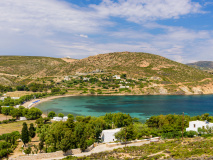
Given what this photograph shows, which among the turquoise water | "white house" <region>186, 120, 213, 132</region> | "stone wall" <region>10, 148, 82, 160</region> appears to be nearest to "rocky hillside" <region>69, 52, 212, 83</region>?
the turquoise water

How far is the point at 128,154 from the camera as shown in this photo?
2592cm

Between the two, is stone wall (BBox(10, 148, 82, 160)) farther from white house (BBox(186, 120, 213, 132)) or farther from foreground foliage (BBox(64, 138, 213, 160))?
white house (BBox(186, 120, 213, 132))

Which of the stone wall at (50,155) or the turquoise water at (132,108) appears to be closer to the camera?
the stone wall at (50,155)

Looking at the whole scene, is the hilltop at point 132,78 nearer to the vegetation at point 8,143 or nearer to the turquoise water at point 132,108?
the turquoise water at point 132,108

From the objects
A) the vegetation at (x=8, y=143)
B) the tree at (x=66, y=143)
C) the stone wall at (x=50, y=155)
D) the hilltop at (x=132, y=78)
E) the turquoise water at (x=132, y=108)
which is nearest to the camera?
the stone wall at (x=50, y=155)

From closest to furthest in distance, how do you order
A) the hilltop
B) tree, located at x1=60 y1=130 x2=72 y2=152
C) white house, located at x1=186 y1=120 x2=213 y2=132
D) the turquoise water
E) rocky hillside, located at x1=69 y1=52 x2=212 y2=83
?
tree, located at x1=60 y1=130 x2=72 y2=152, white house, located at x1=186 y1=120 x2=213 y2=132, the turquoise water, the hilltop, rocky hillside, located at x1=69 y1=52 x2=212 y2=83

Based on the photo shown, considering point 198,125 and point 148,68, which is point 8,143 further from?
point 148,68

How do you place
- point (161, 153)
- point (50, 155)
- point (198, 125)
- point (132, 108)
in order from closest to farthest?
point (161, 153), point (50, 155), point (198, 125), point (132, 108)

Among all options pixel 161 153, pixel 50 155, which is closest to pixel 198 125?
pixel 161 153

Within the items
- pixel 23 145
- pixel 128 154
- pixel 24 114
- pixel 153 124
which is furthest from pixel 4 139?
pixel 153 124

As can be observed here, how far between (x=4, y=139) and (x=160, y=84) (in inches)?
5090

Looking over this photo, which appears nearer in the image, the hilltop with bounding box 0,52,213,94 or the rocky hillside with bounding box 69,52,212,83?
the hilltop with bounding box 0,52,213,94

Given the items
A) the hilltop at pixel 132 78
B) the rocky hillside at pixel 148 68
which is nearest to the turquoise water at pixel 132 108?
the hilltop at pixel 132 78

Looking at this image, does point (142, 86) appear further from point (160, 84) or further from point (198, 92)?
point (198, 92)
